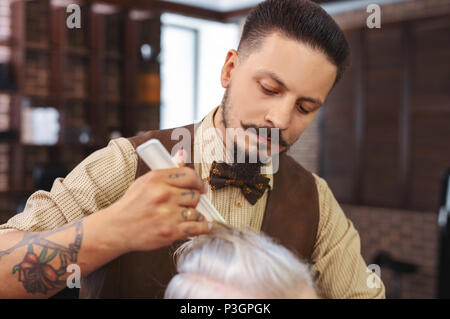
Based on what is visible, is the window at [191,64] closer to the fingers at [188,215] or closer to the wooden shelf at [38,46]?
the wooden shelf at [38,46]

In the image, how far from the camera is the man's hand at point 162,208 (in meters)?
0.98

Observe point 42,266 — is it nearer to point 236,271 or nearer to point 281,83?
point 236,271

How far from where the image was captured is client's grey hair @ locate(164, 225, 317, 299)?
1.07 metres

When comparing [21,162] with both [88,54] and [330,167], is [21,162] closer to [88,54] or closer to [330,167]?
[88,54]

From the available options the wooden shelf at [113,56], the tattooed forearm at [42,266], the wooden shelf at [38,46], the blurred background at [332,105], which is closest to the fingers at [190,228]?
the tattooed forearm at [42,266]

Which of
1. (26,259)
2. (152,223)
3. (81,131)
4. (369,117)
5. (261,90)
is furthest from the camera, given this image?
(369,117)

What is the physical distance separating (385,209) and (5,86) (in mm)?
4914

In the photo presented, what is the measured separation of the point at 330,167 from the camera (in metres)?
6.74

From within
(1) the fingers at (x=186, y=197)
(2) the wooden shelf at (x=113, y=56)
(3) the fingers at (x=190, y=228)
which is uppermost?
(2) the wooden shelf at (x=113, y=56)

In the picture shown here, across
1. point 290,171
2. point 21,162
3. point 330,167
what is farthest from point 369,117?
point 290,171

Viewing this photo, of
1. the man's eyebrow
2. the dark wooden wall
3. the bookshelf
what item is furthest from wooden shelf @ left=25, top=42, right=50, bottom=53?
the man's eyebrow

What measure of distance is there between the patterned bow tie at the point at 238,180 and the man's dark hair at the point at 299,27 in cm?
39

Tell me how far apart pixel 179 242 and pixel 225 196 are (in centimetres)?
24

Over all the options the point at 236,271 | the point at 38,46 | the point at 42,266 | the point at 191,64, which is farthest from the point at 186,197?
the point at 191,64
